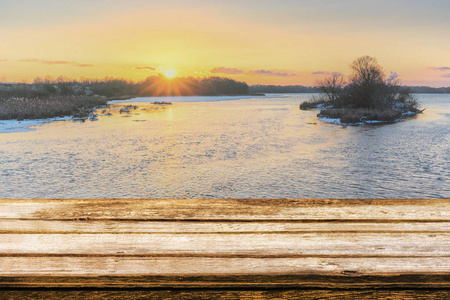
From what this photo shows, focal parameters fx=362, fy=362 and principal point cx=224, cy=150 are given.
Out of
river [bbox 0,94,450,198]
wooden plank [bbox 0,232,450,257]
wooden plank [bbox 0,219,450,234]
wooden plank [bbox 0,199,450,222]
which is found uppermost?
wooden plank [bbox 0,199,450,222]

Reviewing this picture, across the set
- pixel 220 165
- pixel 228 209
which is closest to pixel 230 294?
pixel 228 209

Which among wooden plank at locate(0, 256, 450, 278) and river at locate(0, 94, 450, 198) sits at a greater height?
wooden plank at locate(0, 256, 450, 278)

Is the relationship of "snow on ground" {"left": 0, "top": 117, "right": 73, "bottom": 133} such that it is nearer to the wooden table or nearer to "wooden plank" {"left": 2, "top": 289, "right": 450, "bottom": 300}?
the wooden table

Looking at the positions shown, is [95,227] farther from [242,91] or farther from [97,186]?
[242,91]

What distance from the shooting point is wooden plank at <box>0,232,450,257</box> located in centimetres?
199

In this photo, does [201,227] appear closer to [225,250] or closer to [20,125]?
[225,250]

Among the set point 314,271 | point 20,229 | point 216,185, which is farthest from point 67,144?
point 314,271

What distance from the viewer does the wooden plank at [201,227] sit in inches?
88.3

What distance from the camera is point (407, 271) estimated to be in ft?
5.96

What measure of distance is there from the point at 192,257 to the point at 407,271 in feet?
3.60

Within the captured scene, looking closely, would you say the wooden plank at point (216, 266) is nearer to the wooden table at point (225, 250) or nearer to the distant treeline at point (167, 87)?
the wooden table at point (225, 250)

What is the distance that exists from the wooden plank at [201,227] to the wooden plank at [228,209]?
9 cm

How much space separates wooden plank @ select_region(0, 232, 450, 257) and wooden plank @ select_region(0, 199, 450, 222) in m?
0.28

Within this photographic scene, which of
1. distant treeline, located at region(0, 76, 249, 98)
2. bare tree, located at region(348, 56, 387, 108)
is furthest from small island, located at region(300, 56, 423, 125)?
distant treeline, located at region(0, 76, 249, 98)
